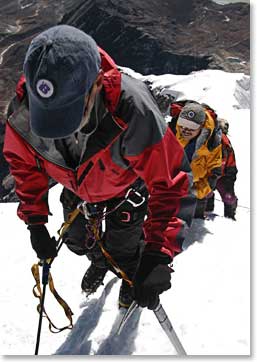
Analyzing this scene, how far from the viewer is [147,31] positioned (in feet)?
279

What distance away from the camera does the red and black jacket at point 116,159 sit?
2.29 m

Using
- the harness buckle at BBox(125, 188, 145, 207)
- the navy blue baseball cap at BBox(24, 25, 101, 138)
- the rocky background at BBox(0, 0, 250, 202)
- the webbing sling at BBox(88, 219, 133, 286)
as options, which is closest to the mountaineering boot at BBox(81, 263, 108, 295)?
the webbing sling at BBox(88, 219, 133, 286)

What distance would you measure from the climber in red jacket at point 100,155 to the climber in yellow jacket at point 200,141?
176 centimetres

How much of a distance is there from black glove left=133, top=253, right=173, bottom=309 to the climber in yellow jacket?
238 centimetres

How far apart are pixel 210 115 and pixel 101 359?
2991 millimetres

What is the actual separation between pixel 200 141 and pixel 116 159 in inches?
97.0

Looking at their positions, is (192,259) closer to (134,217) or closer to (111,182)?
(134,217)

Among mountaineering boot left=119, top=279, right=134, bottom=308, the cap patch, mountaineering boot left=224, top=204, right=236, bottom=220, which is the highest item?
the cap patch

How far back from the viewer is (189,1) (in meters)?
105

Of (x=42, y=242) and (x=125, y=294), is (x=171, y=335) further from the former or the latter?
(x=42, y=242)

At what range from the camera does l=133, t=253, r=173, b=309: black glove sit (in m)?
2.54

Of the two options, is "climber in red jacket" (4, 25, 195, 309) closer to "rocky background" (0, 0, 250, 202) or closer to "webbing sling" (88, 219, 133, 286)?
"webbing sling" (88, 219, 133, 286)

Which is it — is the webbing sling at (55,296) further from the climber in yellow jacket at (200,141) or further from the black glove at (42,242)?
the climber in yellow jacket at (200,141)

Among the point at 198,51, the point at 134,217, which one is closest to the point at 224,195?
the point at 134,217
